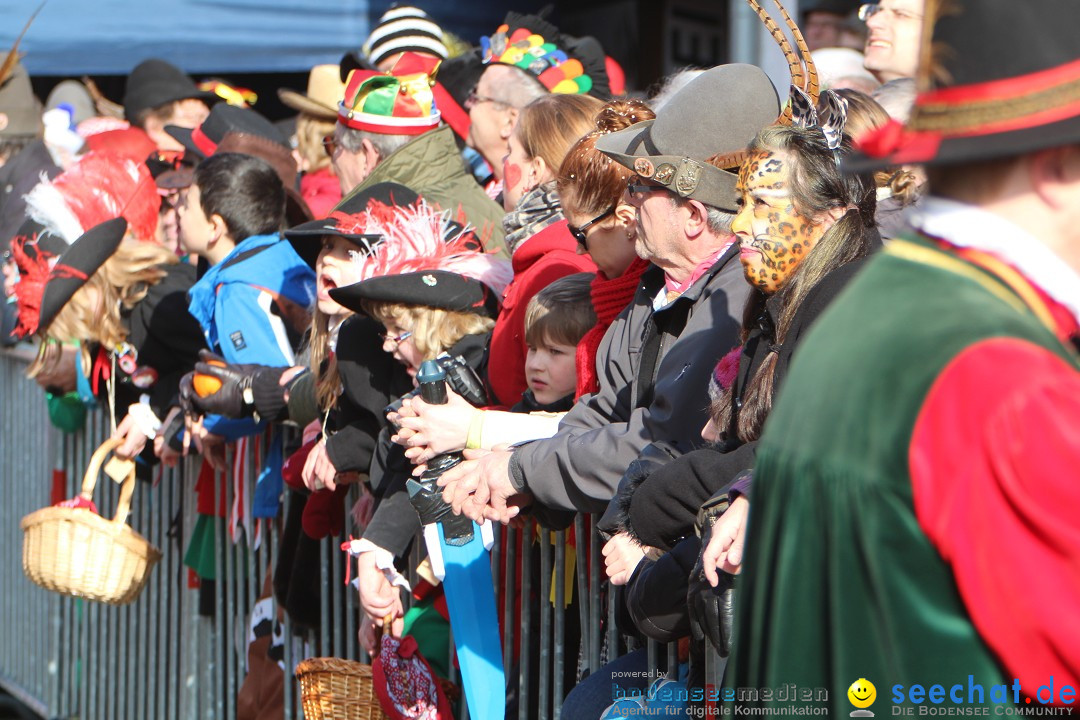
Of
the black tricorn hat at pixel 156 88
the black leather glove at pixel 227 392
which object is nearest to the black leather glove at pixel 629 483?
the black leather glove at pixel 227 392

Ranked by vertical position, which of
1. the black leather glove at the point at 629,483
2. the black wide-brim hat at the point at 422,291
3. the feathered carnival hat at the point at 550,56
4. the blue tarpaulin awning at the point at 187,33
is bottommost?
the black leather glove at the point at 629,483

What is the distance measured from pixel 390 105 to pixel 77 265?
166cm

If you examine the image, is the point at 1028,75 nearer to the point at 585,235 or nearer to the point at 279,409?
the point at 585,235

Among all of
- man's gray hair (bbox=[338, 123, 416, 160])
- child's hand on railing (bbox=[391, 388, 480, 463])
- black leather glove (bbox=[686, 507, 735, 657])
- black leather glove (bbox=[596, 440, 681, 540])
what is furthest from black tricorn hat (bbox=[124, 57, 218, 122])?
black leather glove (bbox=[686, 507, 735, 657])

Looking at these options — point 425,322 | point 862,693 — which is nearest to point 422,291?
point 425,322

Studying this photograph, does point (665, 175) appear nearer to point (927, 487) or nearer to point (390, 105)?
point (927, 487)

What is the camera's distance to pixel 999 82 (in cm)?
149

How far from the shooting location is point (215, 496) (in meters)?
5.94

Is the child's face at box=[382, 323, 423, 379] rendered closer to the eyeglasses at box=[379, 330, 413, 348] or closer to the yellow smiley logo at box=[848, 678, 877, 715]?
the eyeglasses at box=[379, 330, 413, 348]

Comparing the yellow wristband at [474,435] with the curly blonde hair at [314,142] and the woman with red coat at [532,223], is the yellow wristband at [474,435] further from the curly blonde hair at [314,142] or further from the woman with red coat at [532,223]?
the curly blonde hair at [314,142]

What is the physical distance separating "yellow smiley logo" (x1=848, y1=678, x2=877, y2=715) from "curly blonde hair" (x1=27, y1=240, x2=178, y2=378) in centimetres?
530

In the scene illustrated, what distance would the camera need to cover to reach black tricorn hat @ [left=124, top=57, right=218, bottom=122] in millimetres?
8629

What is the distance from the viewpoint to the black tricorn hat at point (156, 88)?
8.63m

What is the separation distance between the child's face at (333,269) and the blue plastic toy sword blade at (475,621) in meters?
1.10
